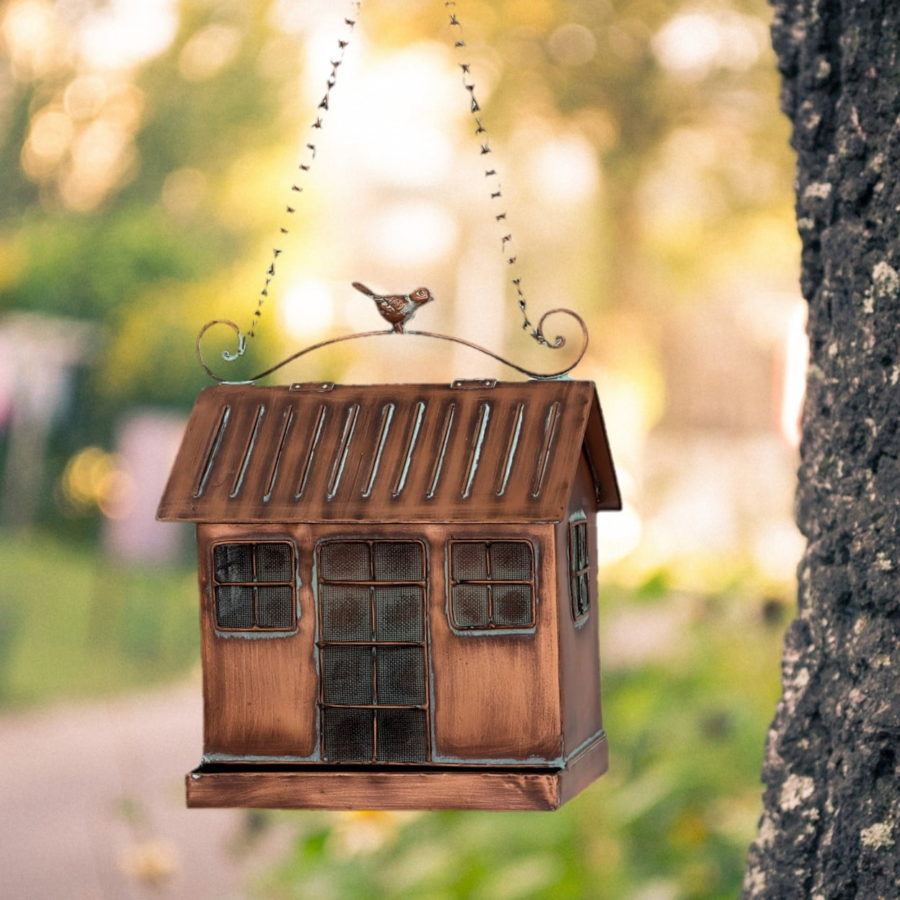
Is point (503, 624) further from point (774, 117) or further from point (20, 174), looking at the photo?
point (774, 117)

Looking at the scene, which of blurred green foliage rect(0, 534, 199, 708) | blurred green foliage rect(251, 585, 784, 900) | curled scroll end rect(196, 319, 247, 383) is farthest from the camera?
blurred green foliage rect(0, 534, 199, 708)

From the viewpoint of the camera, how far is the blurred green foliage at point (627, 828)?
285cm

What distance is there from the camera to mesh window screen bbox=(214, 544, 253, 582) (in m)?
1.27

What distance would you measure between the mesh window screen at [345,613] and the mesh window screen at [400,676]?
0.03 metres

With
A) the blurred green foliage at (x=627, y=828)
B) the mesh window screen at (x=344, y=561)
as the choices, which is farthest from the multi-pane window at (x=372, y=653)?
the blurred green foliage at (x=627, y=828)

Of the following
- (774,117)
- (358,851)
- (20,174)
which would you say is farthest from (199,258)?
(358,851)

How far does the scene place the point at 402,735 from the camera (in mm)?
1257

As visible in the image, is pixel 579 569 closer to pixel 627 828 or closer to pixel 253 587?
pixel 253 587

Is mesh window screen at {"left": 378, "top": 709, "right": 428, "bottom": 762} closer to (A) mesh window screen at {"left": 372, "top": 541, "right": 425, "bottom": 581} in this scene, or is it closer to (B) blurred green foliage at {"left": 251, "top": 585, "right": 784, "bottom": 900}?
(A) mesh window screen at {"left": 372, "top": 541, "right": 425, "bottom": 581}

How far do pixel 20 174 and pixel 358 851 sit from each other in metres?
4.99

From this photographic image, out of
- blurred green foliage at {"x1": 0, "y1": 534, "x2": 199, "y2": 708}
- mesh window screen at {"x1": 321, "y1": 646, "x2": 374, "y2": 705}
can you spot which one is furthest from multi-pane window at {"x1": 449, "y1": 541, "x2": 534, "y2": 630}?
blurred green foliage at {"x1": 0, "y1": 534, "x2": 199, "y2": 708}

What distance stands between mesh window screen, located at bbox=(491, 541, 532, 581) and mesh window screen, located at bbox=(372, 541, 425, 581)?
71 millimetres

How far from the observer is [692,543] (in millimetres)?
6680

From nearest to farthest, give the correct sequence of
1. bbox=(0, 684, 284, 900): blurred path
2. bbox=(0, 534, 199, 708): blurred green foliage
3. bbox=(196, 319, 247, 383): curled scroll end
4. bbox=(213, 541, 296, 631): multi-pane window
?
1. bbox=(196, 319, 247, 383): curled scroll end
2. bbox=(213, 541, 296, 631): multi-pane window
3. bbox=(0, 684, 284, 900): blurred path
4. bbox=(0, 534, 199, 708): blurred green foliage
